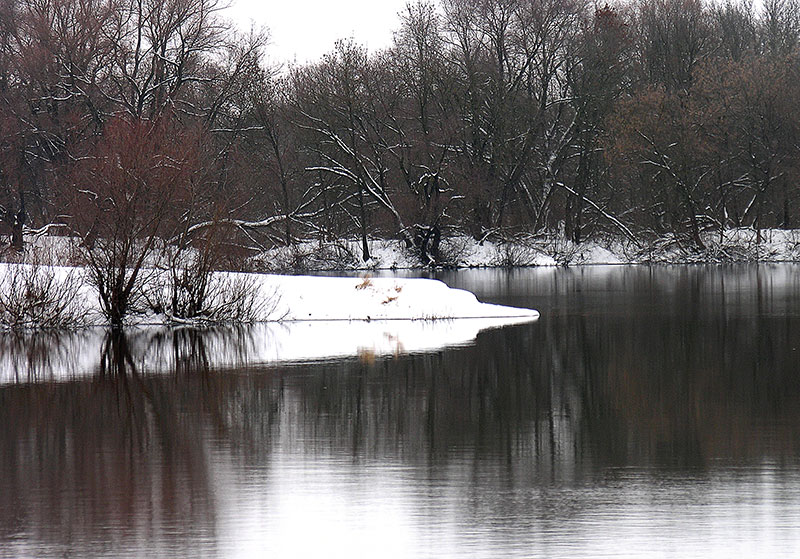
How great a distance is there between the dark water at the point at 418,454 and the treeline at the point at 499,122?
3465 cm

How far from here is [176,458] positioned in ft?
38.3

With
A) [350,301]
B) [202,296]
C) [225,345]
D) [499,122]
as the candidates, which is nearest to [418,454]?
[225,345]

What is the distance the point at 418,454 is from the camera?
11.7 metres

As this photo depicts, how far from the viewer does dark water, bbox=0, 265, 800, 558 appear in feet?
28.2

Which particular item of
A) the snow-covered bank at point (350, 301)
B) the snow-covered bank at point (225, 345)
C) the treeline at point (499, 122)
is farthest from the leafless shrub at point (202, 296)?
the treeline at point (499, 122)

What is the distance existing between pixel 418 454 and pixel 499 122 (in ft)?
159

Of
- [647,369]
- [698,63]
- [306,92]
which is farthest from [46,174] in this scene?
[647,369]

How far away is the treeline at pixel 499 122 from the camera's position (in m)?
55.3

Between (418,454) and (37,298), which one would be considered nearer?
(418,454)

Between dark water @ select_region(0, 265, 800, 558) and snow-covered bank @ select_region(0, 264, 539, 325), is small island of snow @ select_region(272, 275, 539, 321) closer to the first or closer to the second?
snow-covered bank @ select_region(0, 264, 539, 325)

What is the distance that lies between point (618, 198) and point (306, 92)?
17948 mm

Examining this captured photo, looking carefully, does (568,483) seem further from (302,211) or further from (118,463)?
(302,211)

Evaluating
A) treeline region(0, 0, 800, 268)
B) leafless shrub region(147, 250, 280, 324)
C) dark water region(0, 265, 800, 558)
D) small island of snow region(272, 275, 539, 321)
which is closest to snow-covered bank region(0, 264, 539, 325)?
small island of snow region(272, 275, 539, 321)

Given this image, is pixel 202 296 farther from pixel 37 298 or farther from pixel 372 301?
pixel 372 301
